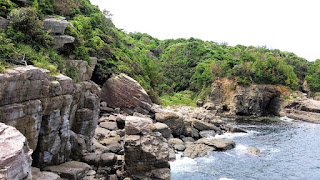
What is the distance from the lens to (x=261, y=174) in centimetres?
2689

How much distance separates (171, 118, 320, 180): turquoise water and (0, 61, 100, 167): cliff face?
11.1 m

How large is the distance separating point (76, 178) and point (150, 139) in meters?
6.74

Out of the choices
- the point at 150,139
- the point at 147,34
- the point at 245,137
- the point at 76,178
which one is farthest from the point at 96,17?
the point at 147,34

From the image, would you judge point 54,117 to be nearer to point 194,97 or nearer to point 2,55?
point 2,55

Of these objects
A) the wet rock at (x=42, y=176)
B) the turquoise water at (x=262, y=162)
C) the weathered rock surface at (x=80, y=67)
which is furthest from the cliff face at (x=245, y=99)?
the wet rock at (x=42, y=176)

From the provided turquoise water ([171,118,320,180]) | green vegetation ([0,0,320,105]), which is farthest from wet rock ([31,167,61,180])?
turquoise water ([171,118,320,180])

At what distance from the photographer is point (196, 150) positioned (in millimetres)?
32188

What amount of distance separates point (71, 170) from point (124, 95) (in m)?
20.6

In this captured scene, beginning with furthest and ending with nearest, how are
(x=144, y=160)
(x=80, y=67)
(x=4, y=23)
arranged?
(x=80, y=67) → (x=4, y=23) → (x=144, y=160)

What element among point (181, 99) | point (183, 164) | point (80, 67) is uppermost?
point (80, 67)

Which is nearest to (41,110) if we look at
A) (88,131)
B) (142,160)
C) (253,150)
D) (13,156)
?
(13,156)

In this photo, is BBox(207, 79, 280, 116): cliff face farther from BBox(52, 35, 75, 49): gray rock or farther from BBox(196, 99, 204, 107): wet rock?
BBox(52, 35, 75, 49): gray rock

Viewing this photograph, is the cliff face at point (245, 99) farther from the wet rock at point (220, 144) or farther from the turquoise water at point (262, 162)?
the wet rock at point (220, 144)

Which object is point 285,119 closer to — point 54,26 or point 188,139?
point 188,139
